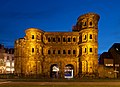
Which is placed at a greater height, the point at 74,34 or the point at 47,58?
the point at 74,34

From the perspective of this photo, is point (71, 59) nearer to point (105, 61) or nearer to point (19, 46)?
point (105, 61)

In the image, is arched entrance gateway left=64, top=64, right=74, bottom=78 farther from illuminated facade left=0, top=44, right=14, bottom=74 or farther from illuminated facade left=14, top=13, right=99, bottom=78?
illuminated facade left=0, top=44, right=14, bottom=74

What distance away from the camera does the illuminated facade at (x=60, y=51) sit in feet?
293

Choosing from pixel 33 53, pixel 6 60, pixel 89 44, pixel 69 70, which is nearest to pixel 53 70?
pixel 69 70

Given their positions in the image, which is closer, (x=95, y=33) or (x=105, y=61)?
(x=95, y=33)

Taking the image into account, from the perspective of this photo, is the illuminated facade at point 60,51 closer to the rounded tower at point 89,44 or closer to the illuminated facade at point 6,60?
the rounded tower at point 89,44

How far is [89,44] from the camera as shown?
88938 millimetres

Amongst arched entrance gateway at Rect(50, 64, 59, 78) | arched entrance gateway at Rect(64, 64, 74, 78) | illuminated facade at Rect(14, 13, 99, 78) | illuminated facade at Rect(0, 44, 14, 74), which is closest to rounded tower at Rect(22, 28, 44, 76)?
illuminated facade at Rect(14, 13, 99, 78)

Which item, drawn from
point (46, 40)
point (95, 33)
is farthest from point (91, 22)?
point (46, 40)

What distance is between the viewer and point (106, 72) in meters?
90.9

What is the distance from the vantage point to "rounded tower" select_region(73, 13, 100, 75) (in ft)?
288

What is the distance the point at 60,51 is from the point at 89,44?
12215 mm

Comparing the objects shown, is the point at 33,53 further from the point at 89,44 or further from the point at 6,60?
the point at 6,60

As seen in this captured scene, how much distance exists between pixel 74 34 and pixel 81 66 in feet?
41.5
